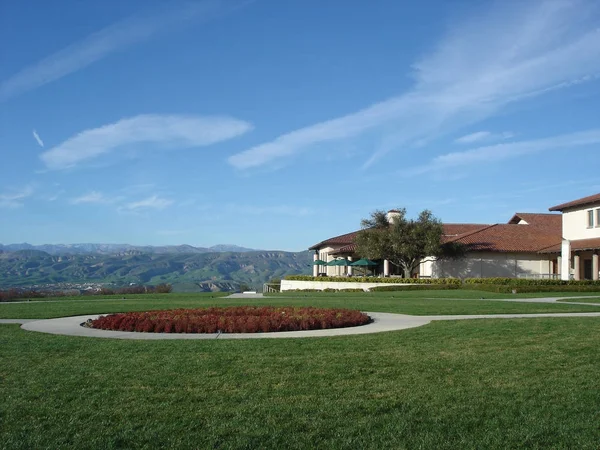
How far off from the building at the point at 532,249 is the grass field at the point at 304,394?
1328 inches

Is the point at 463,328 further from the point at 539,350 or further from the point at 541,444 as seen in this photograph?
the point at 541,444

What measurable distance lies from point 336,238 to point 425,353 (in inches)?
2052

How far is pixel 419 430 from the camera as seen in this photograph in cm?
629

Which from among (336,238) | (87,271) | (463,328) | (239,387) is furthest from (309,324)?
(87,271)

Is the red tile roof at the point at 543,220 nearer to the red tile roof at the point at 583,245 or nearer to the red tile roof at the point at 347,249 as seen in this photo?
the red tile roof at the point at 583,245

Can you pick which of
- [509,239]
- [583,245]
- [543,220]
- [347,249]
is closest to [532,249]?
[509,239]

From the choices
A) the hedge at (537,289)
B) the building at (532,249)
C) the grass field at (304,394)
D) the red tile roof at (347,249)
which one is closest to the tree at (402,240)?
the building at (532,249)

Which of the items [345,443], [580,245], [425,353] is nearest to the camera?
[345,443]

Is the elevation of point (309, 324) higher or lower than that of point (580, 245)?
lower

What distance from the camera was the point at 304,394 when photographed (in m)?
7.63

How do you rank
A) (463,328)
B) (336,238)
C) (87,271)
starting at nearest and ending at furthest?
1. (463,328)
2. (336,238)
3. (87,271)

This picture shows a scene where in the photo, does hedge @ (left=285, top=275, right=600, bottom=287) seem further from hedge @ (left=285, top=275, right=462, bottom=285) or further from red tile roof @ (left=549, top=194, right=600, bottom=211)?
red tile roof @ (left=549, top=194, right=600, bottom=211)

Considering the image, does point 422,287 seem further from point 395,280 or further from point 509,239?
point 509,239

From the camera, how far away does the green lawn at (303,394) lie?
6090 millimetres
